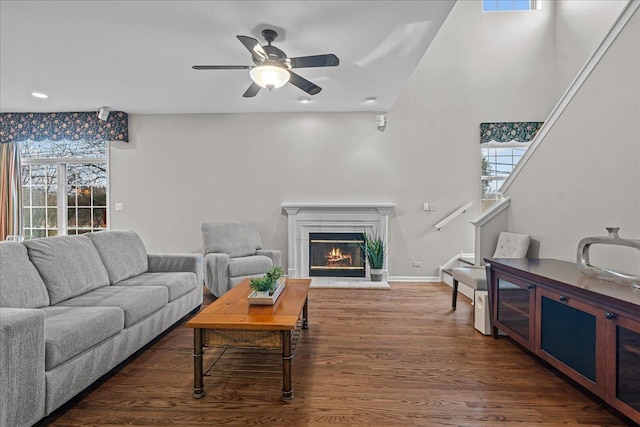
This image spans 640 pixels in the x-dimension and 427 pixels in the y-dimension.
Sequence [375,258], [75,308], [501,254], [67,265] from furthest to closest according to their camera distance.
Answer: [375,258], [501,254], [67,265], [75,308]

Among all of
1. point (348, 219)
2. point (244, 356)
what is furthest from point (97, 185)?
point (244, 356)

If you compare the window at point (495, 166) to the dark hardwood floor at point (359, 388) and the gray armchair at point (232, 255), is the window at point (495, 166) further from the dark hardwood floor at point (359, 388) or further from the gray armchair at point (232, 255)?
the gray armchair at point (232, 255)

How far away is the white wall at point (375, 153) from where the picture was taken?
16.7ft

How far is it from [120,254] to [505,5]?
21.0ft

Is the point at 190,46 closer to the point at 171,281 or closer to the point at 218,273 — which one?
the point at 171,281

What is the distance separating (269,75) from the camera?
2.71 meters

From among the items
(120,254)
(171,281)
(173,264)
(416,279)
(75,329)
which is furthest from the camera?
(416,279)

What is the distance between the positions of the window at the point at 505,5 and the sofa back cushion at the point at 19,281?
6442mm

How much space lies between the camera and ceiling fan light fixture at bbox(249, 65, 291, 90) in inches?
106

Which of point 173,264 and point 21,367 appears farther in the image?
point 173,264

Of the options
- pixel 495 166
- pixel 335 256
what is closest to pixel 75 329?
pixel 335 256

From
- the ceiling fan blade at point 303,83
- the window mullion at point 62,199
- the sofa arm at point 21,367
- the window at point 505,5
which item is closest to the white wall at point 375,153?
the window at point 505,5

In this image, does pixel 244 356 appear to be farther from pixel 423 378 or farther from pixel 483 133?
pixel 483 133

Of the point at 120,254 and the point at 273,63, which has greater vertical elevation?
the point at 273,63
